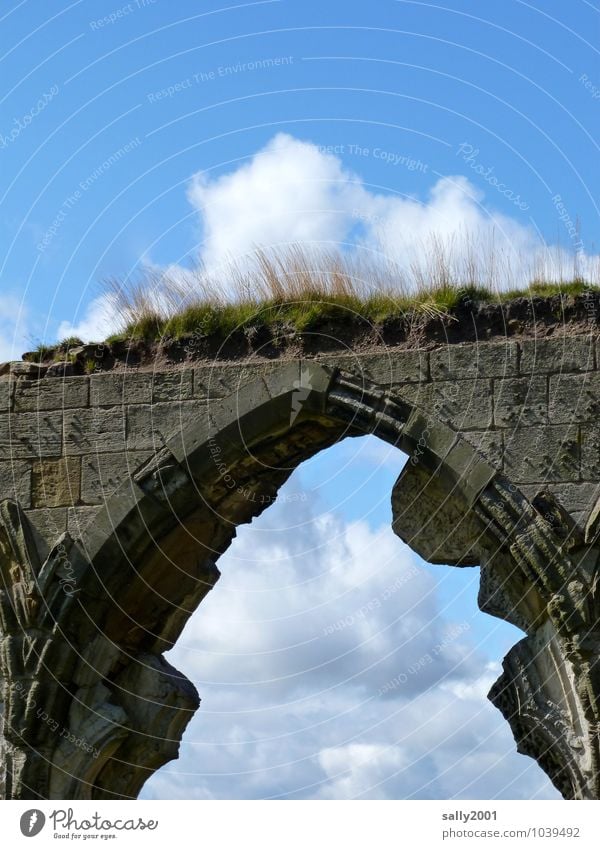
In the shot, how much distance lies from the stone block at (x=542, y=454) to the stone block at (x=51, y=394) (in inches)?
116

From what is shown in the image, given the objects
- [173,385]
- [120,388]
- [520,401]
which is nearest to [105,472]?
[120,388]

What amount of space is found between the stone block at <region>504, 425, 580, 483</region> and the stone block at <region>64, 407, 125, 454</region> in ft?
8.53

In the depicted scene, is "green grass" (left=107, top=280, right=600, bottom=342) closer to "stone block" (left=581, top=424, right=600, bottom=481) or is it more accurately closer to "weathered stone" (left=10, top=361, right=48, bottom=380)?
"weathered stone" (left=10, top=361, right=48, bottom=380)

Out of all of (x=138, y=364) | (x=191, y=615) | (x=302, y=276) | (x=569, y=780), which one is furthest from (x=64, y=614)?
(x=569, y=780)

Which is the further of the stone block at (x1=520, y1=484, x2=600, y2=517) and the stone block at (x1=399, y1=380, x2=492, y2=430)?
the stone block at (x1=399, y1=380, x2=492, y2=430)

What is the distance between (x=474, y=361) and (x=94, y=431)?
260cm

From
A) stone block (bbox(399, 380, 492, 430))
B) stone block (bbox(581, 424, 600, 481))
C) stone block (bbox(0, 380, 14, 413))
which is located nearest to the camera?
stone block (bbox(581, 424, 600, 481))

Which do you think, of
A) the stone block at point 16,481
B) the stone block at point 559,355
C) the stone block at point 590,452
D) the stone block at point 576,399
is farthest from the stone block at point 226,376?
the stone block at point 590,452

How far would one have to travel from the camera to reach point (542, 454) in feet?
30.0

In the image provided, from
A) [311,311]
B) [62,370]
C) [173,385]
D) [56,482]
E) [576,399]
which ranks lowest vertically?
[56,482]

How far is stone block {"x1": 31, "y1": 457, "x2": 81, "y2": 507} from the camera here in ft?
32.6

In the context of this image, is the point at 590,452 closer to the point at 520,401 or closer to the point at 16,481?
the point at 520,401

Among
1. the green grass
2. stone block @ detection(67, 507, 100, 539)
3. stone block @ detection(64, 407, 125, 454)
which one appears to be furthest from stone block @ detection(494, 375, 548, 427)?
stone block @ detection(67, 507, 100, 539)
